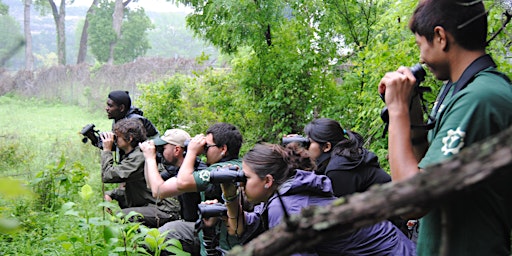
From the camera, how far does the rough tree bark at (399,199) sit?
779 mm

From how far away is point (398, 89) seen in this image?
161 cm

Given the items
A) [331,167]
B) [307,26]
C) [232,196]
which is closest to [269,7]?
[307,26]

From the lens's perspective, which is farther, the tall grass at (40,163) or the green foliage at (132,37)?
the green foliage at (132,37)

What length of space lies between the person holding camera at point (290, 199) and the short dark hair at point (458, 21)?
106 cm

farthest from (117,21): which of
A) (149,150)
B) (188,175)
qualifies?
(188,175)

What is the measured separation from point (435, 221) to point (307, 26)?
18.9 ft

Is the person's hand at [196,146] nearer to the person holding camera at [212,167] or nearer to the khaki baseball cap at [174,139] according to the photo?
the person holding camera at [212,167]

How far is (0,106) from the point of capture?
19.1 meters

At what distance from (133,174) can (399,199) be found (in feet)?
12.3

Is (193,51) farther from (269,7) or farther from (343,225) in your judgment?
(343,225)

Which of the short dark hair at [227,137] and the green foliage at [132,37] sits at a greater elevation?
the short dark hair at [227,137]

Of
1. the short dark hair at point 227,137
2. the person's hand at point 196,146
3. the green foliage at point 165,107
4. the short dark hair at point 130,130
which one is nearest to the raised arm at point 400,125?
the person's hand at point 196,146

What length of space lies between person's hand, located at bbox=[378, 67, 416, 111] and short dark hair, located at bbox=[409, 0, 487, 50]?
0.15 meters

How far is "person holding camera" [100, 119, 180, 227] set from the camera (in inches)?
169
